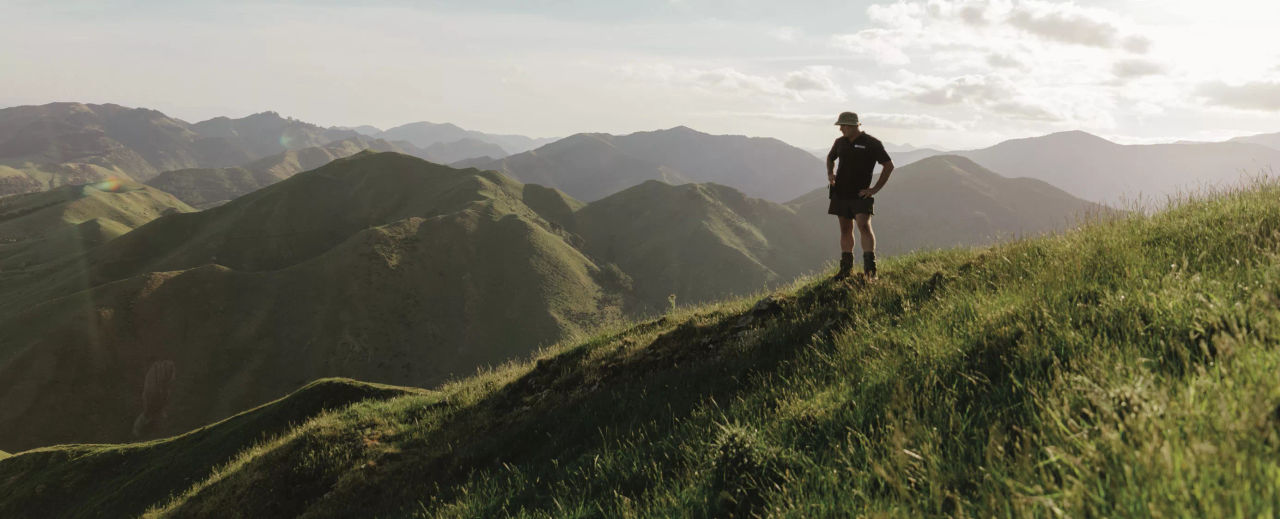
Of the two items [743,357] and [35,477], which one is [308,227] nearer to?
Result: [35,477]

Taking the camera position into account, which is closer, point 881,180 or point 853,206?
point 881,180

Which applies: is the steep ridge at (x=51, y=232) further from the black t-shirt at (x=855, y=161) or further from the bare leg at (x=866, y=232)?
the bare leg at (x=866, y=232)

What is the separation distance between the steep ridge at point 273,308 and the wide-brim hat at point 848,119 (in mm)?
103316

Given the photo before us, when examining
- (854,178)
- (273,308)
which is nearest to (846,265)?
(854,178)

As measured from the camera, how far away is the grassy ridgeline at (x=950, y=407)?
6.89 feet

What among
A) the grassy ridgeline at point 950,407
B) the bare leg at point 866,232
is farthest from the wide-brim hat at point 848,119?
the grassy ridgeline at point 950,407

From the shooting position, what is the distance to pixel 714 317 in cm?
1058

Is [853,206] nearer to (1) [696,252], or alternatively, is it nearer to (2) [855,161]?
(2) [855,161]

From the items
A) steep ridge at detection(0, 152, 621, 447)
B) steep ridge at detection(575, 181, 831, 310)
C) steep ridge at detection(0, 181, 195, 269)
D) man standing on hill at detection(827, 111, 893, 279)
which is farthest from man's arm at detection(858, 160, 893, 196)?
steep ridge at detection(0, 181, 195, 269)

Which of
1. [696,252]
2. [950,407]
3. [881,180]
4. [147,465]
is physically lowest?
[696,252]

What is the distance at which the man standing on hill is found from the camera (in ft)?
30.1

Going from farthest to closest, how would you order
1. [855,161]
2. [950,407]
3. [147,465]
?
[147,465]
[855,161]
[950,407]

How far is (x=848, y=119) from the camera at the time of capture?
926 centimetres

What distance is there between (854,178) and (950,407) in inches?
267
